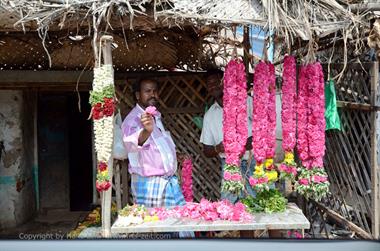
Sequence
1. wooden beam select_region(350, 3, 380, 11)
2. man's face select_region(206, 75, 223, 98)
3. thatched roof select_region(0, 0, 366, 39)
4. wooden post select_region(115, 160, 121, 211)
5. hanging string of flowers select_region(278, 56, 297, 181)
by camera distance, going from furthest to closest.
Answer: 1. wooden post select_region(115, 160, 121, 211)
2. man's face select_region(206, 75, 223, 98)
3. hanging string of flowers select_region(278, 56, 297, 181)
4. wooden beam select_region(350, 3, 380, 11)
5. thatched roof select_region(0, 0, 366, 39)

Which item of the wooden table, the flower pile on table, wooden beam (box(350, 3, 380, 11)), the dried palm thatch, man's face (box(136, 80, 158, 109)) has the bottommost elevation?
the wooden table

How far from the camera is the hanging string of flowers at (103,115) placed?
363 centimetres

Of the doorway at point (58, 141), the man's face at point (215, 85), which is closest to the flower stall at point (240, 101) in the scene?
the man's face at point (215, 85)

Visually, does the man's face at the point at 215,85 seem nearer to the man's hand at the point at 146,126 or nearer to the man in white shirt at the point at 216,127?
the man in white shirt at the point at 216,127

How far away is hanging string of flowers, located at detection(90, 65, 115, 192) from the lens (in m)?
3.63

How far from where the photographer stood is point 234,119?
392 cm

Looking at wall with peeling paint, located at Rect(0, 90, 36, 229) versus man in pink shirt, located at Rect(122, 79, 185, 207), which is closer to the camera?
man in pink shirt, located at Rect(122, 79, 185, 207)

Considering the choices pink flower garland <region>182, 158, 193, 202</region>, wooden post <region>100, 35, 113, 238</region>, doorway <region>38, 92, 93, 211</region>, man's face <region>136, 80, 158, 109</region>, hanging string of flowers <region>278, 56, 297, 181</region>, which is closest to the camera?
wooden post <region>100, 35, 113, 238</region>

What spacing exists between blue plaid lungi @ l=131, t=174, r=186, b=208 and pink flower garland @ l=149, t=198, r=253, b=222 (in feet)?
0.68

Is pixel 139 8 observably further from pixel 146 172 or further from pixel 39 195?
pixel 39 195

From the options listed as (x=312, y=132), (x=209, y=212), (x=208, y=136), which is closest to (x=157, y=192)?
(x=209, y=212)

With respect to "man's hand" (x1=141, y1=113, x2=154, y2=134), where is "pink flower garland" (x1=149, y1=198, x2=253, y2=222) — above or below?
below

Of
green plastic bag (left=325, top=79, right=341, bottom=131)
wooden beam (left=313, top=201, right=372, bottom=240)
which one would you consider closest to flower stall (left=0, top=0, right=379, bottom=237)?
wooden beam (left=313, top=201, right=372, bottom=240)

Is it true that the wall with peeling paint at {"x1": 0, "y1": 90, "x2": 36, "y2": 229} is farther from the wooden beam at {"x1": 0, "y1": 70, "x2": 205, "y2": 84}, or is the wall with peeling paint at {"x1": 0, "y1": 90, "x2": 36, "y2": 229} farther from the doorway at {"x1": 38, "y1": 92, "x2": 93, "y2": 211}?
the doorway at {"x1": 38, "y1": 92, "x2": 93, "y2": 211}
